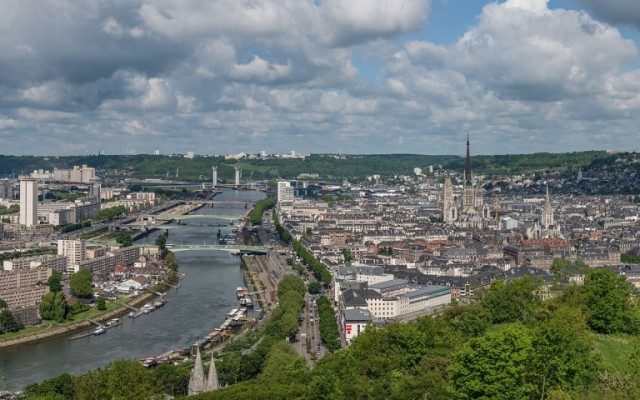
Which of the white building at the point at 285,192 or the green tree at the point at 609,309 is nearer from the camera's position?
the green tree at the point at 609,309

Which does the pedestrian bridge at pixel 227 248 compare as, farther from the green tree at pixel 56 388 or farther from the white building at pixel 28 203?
the green tree at pixel 56 388

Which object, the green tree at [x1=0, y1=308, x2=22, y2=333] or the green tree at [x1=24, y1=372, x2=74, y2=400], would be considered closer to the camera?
the green tree at [x1=24, y1=372, x2=74, y2=400]

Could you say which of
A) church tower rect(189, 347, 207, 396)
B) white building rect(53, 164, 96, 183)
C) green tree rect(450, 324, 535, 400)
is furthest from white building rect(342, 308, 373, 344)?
white building rect(53, 164, 96, 183)

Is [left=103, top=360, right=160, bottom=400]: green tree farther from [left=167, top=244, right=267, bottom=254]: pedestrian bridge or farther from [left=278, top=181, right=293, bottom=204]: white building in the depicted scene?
[left=278, top=181, right=293, bottom=204]: white building

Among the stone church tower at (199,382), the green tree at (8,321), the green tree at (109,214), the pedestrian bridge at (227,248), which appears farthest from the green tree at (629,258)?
the green tree at (109,214)

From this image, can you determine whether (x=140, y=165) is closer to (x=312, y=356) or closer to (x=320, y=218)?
(x=320, y=218)

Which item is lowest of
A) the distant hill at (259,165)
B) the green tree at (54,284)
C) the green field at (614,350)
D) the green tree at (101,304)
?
the green tree at (101,304)

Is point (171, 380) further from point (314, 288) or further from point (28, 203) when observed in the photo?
point (28, 203)
